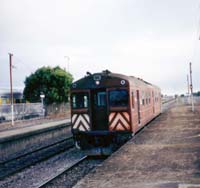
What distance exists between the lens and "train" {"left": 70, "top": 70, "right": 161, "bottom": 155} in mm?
12484

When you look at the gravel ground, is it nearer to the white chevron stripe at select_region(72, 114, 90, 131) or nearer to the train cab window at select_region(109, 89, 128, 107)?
the white chevron stripe at select_region(72, 114, 90, 131)

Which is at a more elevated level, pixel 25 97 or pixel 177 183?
pixel 25 97

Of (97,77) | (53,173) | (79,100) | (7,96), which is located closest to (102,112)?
(79,100)

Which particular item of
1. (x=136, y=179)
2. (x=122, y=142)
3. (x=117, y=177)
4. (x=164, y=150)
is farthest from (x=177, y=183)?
(x=122, y=142)

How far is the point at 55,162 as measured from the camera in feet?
40.8

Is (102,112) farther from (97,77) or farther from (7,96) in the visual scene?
(7,96)

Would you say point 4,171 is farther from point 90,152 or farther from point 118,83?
point 118,83

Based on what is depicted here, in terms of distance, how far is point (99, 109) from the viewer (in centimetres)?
1302

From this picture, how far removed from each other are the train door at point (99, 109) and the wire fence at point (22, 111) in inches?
885

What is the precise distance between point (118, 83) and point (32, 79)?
112ft

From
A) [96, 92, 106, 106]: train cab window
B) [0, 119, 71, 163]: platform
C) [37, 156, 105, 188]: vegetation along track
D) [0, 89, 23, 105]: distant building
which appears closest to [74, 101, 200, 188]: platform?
[37, 156, 105, 188]: vegetation along track

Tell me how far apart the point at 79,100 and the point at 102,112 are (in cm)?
97

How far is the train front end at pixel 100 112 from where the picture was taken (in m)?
12.5

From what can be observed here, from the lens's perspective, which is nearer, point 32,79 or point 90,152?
point 90,152
